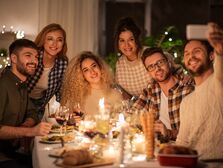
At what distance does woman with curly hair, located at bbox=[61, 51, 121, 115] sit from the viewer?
3.90m

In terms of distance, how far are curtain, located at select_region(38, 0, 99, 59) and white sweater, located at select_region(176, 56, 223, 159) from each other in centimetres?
366

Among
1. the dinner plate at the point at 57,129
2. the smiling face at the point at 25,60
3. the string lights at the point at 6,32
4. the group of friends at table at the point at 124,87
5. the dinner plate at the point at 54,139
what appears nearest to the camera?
the group of friends at table at the point at 124,87

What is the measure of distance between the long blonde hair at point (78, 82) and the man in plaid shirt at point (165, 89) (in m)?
0.60

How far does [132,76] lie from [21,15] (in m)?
2.31

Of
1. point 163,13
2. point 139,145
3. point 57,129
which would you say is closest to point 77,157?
point 139,145

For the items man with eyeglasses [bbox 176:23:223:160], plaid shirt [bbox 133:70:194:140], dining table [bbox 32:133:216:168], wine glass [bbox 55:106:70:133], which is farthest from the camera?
plaid shirt [bbox 133:70:194:140]

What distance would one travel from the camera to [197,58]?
2.62m

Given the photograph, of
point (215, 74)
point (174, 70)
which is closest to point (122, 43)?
point (174, 70)

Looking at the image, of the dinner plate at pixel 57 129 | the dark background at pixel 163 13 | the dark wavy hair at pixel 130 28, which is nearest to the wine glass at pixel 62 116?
the dinner plate at pixel 57 129

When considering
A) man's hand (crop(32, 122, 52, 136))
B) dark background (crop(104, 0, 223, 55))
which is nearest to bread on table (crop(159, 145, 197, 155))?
man's hand (crop(32, 122, 52, 136))

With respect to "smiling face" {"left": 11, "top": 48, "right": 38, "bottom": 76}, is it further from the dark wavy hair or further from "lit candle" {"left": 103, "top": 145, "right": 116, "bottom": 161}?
"lit candle" {"left": 103, "top": 145, "right": 116, "bottom": 161}

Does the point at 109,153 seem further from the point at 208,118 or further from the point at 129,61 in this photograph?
the point at 129,61

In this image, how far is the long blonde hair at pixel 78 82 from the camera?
3.91m

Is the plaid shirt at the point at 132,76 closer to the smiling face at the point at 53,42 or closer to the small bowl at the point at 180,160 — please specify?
the smiling face at the point at 53,42
